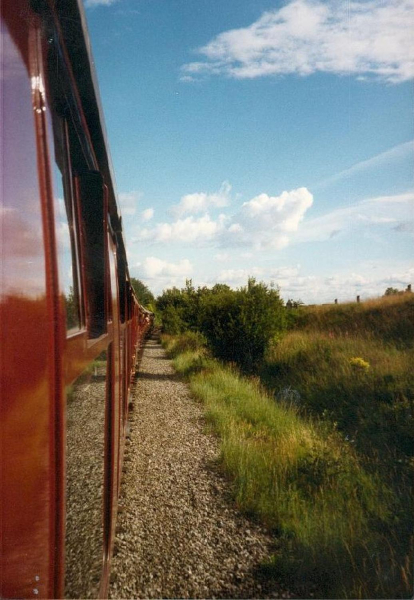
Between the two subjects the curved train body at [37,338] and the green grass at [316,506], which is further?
the green grass at [316,506]

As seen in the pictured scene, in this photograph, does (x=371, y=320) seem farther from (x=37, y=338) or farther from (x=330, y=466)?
(x=37, y=338)

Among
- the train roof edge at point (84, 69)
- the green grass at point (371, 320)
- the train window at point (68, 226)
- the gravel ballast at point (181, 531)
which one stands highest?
the train roof edge at point (84, 69)

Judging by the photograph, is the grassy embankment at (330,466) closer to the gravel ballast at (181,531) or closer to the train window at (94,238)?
the gravel ballast at (181,531)

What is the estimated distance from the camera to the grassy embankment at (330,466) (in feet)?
10.7

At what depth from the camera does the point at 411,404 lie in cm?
773

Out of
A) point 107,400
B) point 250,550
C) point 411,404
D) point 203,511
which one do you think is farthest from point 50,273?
point 411,404

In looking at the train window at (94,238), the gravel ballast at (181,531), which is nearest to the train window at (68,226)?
the train window at (94,238)

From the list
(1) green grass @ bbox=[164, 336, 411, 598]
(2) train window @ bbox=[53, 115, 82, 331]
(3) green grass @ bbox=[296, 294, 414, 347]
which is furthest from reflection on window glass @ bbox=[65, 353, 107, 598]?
(3) green grass @ bbox=[296, 294, 414, 347]

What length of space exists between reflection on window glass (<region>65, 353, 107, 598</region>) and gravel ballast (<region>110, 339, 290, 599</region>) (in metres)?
1.23

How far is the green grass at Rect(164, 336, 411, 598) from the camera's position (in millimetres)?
3152

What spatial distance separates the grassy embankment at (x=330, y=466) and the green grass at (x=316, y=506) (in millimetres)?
10

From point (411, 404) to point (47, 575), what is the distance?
25.8 feet

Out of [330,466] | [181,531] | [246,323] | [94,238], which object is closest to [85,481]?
[94,238]

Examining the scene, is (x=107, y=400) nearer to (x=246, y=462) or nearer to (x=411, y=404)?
(x=246, y=462)
